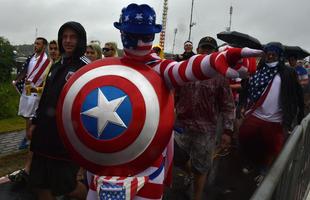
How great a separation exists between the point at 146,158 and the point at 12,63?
1204 cm

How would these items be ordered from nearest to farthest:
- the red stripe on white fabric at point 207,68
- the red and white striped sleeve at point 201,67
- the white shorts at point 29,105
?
the red and white striped sleeve at point 201,67
the red stripe on white fabric at point 207,68
the white shorts at point 29,105

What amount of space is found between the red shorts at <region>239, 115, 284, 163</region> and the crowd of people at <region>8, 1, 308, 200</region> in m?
0.01

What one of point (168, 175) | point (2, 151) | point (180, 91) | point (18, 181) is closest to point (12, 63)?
point (2, 151)

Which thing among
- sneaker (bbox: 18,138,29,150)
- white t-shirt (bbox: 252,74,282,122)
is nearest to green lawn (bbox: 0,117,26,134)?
sneaker (bbox: 18,138,29,150)

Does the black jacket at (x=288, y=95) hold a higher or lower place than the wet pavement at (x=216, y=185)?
higher

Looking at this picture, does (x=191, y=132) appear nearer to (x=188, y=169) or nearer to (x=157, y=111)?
(x=188, y=169)

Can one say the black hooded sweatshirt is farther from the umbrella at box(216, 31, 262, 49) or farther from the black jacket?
the umbrella at box(216, 31, 262, 49)

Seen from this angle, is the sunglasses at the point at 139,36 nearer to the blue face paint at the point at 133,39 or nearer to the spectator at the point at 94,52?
the blue face paint at the point at 133,39

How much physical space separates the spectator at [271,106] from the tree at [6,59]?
9.41m

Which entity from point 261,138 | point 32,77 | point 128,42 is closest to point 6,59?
point 32,77

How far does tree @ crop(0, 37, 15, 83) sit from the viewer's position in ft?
43.4

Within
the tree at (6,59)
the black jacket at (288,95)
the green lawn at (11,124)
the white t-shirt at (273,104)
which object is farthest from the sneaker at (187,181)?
the tree at (6,59)

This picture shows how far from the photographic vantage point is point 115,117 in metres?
2.53

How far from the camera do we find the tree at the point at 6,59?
13.2m
